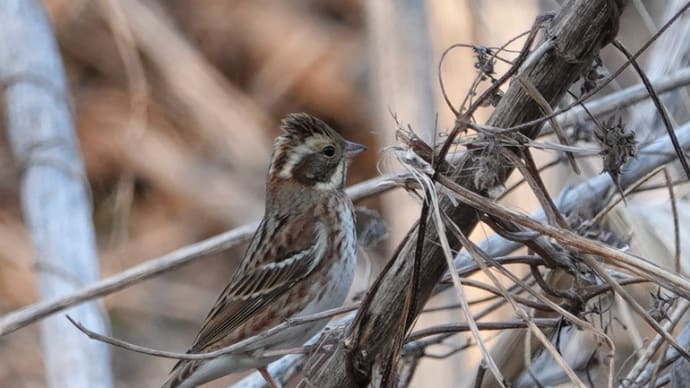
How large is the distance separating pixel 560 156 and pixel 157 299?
3.60 m

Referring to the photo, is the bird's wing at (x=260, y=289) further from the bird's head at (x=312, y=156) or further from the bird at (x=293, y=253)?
the bird's head at (x=312, y=156)

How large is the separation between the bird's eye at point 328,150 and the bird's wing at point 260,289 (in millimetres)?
203

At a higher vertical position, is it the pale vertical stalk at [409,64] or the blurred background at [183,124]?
the blurred background at [183,124]

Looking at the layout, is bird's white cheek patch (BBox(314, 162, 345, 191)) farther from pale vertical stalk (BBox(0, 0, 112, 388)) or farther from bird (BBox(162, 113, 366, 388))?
pale vertical stalk (BBox(0, 0, 112, 388))

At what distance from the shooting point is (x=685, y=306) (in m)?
1.91

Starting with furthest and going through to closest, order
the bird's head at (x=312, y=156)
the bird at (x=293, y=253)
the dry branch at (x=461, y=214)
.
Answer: the bird's head at (x=312, y=156) < the bird at (x=293, y=253) < the dry branch at (x=461, y=214)

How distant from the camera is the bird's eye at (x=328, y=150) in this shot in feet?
10.1

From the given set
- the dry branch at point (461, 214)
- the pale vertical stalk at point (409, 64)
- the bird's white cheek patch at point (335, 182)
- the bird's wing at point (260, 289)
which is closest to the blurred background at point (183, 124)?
the pale vertical stalk at point (409, 64)

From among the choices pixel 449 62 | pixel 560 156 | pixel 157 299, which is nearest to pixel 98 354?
pixel 560 156

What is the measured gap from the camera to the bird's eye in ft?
10.1

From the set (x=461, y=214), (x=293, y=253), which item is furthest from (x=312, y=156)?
(x=461, y=214)

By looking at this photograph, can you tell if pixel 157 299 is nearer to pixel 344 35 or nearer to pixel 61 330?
pixel 344 35

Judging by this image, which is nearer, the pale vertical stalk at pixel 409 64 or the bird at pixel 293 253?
the bird at pixel 293 253

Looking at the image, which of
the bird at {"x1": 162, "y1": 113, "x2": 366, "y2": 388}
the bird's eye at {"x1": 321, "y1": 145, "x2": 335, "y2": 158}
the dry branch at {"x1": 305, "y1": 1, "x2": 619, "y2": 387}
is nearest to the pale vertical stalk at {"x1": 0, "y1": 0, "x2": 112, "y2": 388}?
the bird at {"x1": 162, "y1": 113, "x2": 366, "y2": 388}
